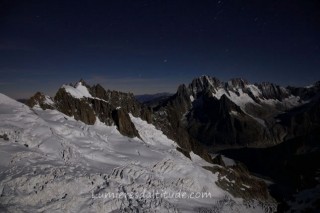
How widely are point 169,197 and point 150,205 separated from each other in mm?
12979

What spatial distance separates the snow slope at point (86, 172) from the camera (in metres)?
85.2

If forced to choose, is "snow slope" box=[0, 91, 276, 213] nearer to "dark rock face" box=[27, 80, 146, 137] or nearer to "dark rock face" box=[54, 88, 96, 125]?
"dark rock face" box=[27, 80, 146, 137]

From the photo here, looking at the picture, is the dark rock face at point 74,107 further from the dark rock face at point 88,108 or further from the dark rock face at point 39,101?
the dark rock face at point 39,101

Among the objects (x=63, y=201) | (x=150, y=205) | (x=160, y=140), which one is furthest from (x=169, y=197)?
(x=160, y=140)

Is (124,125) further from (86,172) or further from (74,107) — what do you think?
(86,172)

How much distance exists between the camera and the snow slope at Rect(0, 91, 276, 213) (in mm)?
85188

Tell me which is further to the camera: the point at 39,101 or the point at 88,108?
the point at 88,108

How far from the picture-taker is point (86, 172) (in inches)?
3848

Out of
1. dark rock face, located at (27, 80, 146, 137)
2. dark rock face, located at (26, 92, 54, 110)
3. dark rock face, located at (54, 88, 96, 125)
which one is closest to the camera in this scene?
dark rock face, located at (26, 92, 54, 110)

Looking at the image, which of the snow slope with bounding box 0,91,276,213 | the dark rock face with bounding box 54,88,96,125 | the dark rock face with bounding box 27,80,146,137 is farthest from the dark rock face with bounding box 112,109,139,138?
the dark rock face with bounding box 54,88,96,125

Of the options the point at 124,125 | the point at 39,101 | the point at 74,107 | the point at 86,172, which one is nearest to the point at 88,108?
the point at 74,107

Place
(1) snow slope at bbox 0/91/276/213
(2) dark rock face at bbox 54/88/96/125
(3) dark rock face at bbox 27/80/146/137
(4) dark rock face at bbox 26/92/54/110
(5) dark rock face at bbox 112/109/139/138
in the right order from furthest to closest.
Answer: (5) dark rock face at bbox 112/109/139/138, (2) dark rock face at bbox 54/88/96/125, (3) dark rock face at bbox 27/80/146/137, (4) dark rock face at bbox 26/92/54/110, (1) snow slope at bbox 0/91/276/213

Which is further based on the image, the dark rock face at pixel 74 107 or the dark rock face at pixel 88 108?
the dark rock face at pixel 74 107

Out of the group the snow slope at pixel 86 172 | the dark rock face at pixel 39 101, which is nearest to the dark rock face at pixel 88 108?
the dark rock face at pixel 39 101
